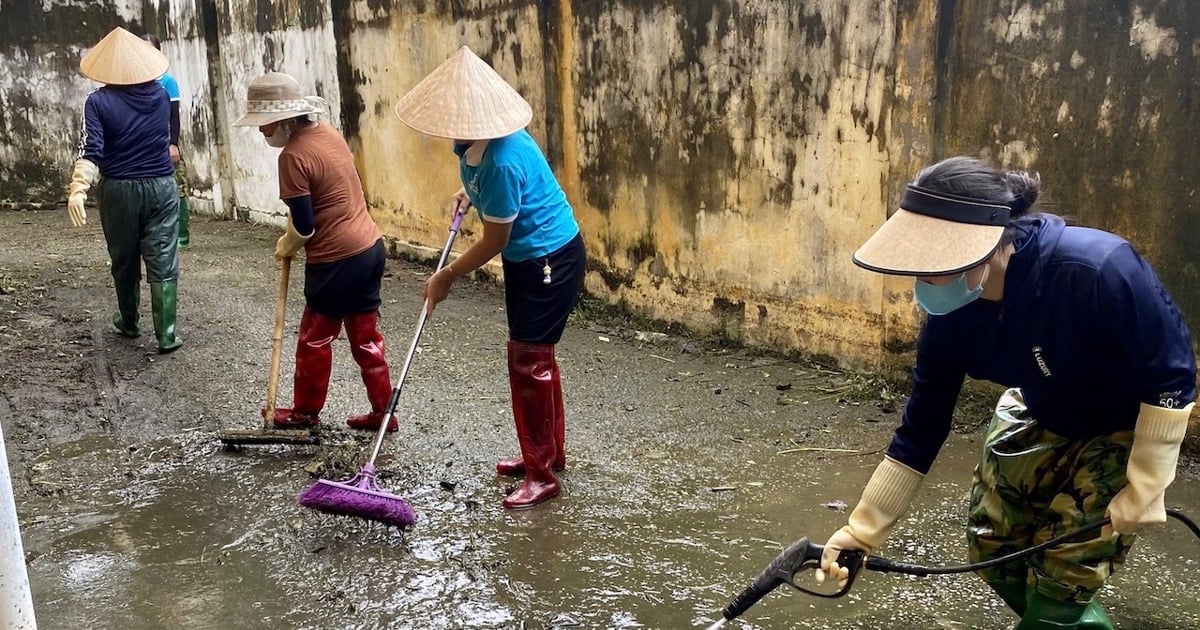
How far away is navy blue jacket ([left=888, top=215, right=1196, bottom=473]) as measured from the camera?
2018 mm

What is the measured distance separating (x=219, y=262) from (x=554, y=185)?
19.9 ft

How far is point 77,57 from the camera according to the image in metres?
12.1

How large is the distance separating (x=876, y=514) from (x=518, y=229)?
6.13 ft

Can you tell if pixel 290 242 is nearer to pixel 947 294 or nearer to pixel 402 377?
pixel 402 377

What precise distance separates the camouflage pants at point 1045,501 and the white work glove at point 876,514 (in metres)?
0.21

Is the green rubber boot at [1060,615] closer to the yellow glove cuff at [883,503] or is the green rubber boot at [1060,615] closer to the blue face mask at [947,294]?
the yellow glove cuff at [883,503]

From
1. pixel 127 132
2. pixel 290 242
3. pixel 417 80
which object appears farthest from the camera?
pixel 417 80

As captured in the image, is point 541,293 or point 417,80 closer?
point 541,293

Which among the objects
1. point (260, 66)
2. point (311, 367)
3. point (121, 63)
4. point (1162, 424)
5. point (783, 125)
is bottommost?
point (311, 367)

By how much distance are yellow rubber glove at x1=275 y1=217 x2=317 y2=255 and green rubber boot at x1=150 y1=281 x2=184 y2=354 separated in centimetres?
186

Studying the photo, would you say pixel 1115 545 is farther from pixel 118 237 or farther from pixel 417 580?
pixel 118 237

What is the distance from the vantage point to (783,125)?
5.30m

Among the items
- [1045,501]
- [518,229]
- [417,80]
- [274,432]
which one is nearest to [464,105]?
[518,229]

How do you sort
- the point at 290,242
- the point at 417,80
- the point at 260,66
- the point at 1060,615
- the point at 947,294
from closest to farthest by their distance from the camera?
the point at 947,294 < the point at 1060,615 < the point at 290,242 < the point at 417,80 < the point at 260,66
